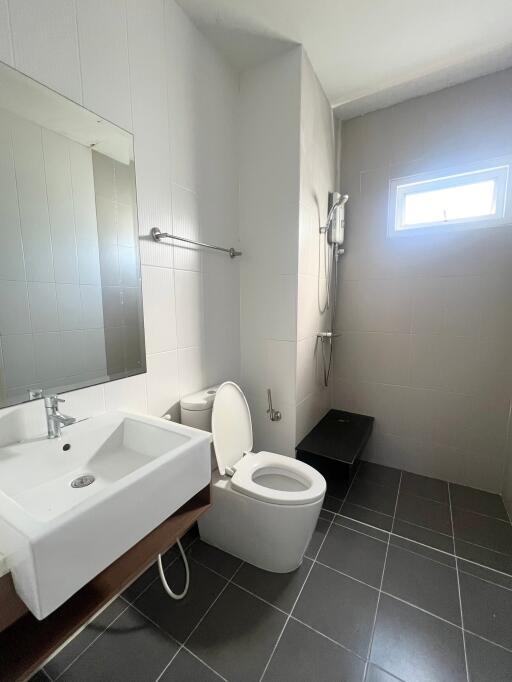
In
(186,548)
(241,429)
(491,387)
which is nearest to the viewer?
(186,548)

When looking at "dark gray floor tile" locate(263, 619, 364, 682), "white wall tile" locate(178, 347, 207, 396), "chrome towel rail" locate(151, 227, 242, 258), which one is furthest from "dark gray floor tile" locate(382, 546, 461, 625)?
"chrome towel rail" locate(151, 227, 242, 258)

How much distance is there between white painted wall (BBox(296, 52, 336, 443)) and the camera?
5.43 ft

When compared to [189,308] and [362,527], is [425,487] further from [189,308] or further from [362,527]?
[189,308]

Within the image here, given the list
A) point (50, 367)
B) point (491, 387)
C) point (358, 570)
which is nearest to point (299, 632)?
point (358, 570)

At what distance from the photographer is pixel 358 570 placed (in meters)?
1.39

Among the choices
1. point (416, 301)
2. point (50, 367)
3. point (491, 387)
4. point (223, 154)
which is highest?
point (223, 154)

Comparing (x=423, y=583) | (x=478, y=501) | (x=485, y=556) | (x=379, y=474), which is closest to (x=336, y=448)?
(x=379, y=474)

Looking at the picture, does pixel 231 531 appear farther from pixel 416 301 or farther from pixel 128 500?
pixel 416 301

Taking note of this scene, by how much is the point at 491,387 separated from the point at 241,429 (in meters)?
1.60

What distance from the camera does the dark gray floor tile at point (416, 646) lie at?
3.29ft

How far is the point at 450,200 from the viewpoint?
1.90 m

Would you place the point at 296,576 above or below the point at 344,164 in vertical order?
Result: below

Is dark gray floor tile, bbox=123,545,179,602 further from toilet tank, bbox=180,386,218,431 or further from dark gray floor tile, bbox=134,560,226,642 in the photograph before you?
toilet tank, bbox=180,386,218,431

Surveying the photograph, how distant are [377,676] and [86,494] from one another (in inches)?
45.3
